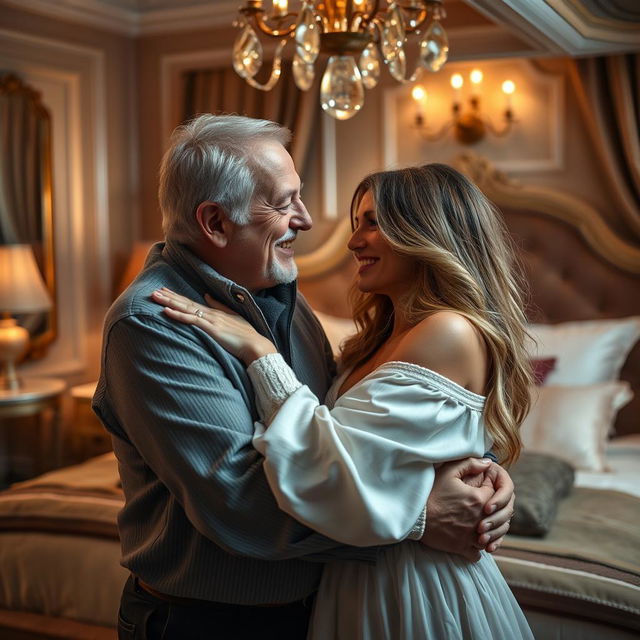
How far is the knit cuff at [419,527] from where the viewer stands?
1583mm

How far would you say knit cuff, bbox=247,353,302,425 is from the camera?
1.55m

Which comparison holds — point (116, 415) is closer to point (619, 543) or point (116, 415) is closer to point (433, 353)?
point (433, 353)

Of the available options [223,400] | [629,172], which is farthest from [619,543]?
Result: [629,172]

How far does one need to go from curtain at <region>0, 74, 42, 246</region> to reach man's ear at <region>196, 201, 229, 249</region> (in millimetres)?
3041

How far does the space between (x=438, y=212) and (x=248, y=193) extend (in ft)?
1.26

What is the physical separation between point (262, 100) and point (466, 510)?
11.3ft

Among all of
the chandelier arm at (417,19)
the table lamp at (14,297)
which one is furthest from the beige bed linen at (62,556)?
the chandelier arm at (417,19)

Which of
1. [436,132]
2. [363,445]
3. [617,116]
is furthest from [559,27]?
[363,445]

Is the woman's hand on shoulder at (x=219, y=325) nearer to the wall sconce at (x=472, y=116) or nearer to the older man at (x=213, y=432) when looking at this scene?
the older man at (x=213, y=432)

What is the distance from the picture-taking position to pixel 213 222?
171 cm

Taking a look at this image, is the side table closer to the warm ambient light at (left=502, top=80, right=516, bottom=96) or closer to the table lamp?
the table lamp

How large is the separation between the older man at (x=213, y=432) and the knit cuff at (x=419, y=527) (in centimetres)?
3

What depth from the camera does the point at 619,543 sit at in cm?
257

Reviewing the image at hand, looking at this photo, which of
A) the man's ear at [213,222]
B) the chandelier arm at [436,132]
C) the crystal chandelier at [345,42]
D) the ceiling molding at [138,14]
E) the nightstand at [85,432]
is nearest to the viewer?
the man's ear at [213,222]
